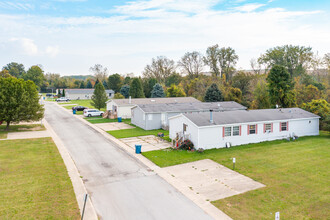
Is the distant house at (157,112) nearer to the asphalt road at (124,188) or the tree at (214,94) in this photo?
the asphalt road at (124,188)

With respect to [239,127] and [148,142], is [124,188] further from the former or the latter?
[239,127]

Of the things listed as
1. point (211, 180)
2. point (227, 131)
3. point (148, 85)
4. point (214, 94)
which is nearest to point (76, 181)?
point (211, 180)

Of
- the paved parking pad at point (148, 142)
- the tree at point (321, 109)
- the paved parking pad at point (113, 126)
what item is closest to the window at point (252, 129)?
the paved parking pad at point (148, 142)

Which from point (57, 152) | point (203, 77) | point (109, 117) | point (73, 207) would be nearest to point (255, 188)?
point (73, 207)

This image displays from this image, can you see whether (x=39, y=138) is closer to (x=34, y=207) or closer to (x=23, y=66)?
(x=34, y=207)

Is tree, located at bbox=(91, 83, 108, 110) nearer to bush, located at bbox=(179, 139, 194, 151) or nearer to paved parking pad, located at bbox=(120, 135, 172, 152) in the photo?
paved parking pad, located at bbox=(120, 135, 172, 152)

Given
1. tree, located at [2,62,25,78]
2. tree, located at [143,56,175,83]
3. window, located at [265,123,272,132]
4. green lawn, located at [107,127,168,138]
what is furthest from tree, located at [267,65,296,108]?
tree, located at [2,62,25,78]
